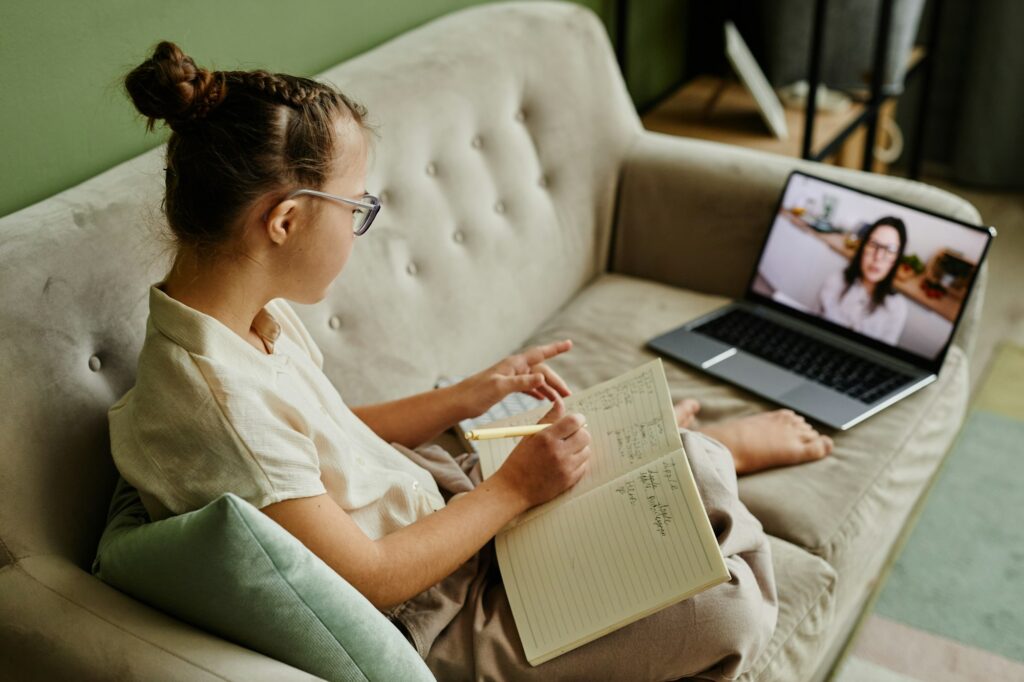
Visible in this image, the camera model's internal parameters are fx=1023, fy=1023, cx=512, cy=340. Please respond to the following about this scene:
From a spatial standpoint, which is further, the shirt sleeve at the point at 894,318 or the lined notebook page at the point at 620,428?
the shirt sleeve at the point at 894,318

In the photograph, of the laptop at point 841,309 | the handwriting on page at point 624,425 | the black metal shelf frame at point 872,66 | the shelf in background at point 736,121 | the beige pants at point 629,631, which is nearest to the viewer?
the beige pants at point 629,631

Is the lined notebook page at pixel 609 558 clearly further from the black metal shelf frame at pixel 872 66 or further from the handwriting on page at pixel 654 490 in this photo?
the black metal shelf frame at pixel 872 66

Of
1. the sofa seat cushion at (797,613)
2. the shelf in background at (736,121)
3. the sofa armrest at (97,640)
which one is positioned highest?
the sofa armrest at (97,640)

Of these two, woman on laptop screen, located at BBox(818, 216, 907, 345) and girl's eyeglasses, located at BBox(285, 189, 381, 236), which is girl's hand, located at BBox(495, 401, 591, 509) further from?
woman on laptop screen, located at BBox(818, 216, 907, 345)

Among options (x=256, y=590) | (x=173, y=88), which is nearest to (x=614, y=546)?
(x=256, y=590)

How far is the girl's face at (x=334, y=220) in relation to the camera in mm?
1011

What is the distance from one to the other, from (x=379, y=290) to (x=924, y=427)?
849 millimetres

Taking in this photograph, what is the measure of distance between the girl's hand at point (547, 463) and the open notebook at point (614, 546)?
0.08ft

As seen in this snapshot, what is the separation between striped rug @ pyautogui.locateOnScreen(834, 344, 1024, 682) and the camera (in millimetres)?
1623

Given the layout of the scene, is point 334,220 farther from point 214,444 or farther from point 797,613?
point 797,613

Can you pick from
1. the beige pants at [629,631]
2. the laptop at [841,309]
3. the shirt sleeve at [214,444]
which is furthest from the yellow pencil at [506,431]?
the laptop at [841,309]

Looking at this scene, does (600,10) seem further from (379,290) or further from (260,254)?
(260,254)

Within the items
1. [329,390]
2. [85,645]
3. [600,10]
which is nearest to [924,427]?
[329,390]

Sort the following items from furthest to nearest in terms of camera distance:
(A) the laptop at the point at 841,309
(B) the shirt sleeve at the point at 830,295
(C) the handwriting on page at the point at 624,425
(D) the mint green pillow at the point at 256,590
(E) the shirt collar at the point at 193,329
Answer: (B) the shirt sleeve at the point at 830,295
(A) the laptop at the point at 841,309
(C) the handwriting on page at the point at 624,425
(E) the shirt collar at the point at 193,329
(D) the mint green pillow at the point at 256,590
